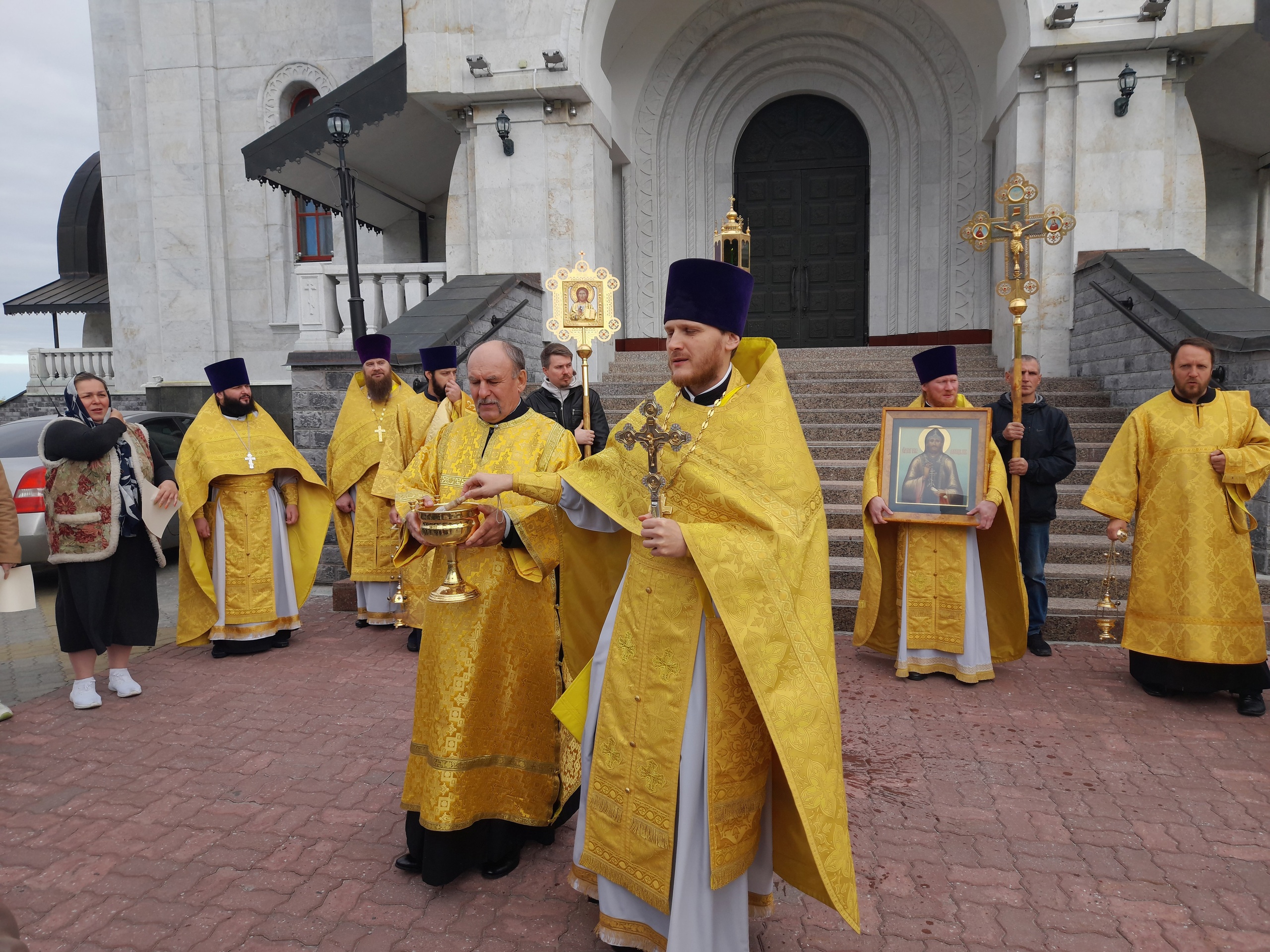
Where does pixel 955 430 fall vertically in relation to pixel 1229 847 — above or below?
above

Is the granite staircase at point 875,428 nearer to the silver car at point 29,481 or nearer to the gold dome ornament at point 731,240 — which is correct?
the gold dome ornament at point 731,240

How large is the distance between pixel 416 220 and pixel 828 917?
46.5 ft

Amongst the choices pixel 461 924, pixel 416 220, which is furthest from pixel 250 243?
pixel 461 924

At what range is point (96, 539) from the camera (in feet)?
17.6

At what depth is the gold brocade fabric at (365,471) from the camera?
721 cm

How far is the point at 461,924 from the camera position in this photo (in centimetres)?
304

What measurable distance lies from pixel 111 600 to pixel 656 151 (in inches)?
417

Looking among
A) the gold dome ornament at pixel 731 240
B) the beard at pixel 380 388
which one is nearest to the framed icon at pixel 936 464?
the beard at pixel 380 388

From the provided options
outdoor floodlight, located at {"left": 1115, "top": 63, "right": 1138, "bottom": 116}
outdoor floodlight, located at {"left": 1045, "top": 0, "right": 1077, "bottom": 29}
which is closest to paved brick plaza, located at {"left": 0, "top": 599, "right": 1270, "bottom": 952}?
outdoor floodlight, located at {"left": 1115, "top": 63, "right": 1138, "bottom": 116}

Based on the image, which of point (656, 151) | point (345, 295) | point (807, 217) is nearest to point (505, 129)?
point (345, 295)

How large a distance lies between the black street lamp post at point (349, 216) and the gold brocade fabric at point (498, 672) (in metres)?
6.81

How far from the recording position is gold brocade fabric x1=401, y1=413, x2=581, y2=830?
10.6 feet

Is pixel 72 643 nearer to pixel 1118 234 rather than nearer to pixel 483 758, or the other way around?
pixel 483 758

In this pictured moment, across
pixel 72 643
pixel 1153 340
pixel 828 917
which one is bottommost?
pixel 828 917
